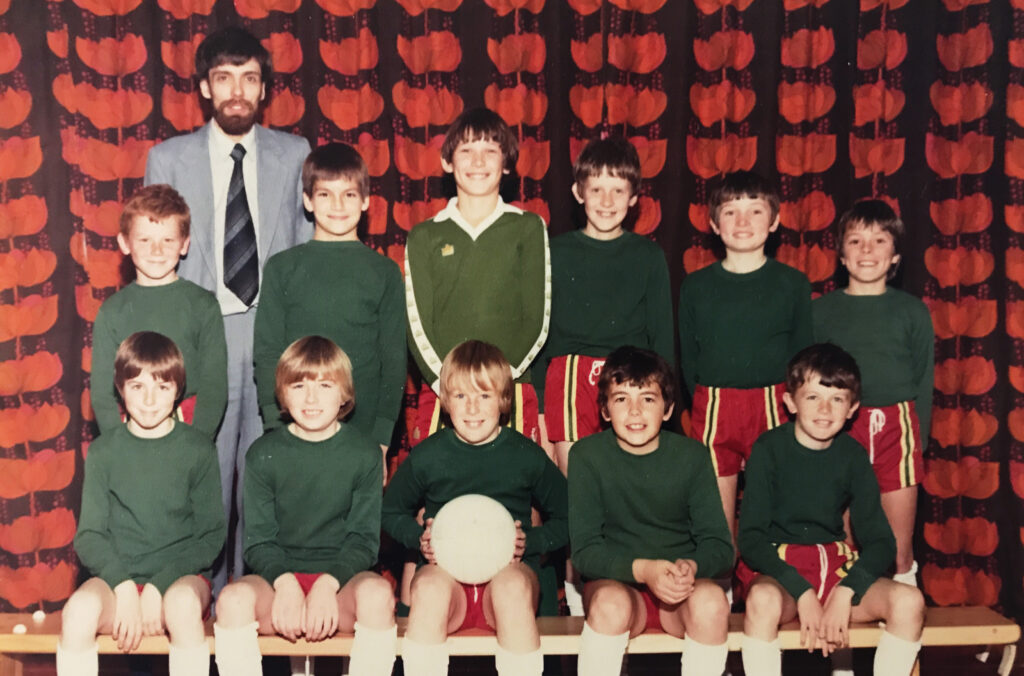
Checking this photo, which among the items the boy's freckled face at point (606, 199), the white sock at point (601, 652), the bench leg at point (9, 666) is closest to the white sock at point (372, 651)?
the white sock at point (601, 652)

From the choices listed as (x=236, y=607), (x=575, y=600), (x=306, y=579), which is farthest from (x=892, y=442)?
(x=236, y=607)

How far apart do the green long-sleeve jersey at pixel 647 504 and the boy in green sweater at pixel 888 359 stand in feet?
2.64

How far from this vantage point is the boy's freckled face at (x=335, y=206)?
2.83 metres

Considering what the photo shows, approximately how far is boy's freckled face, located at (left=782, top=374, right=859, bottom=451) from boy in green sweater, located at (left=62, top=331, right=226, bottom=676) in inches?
65.1

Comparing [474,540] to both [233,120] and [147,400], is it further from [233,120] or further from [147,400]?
[233,120]

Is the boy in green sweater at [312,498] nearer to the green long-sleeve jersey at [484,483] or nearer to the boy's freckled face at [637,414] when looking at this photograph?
the green long-sleeve jersey at [484,483]

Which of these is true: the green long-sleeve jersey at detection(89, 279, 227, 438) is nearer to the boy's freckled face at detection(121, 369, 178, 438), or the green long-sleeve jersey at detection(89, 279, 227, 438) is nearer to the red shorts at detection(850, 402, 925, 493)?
the boy's freckled face at detection(121, 369, 178, 438)

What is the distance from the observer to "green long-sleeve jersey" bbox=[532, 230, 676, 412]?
115 inches

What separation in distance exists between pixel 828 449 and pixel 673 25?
5.54 ft

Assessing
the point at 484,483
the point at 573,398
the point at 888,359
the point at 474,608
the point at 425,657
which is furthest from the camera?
the point at 888,359

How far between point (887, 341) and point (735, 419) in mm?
583

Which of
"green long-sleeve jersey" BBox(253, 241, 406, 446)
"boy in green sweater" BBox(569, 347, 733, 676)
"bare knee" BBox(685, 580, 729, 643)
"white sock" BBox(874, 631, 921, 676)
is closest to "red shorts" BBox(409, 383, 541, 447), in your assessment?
"green long-sleeve jersey" BBox(253, 241, 406, 446)

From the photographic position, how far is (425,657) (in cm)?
234

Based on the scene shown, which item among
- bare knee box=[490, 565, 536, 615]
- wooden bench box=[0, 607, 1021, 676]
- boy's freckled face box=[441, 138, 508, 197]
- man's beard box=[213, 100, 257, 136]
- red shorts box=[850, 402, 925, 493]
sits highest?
man's beard box=[213, 100, 257, 136]
